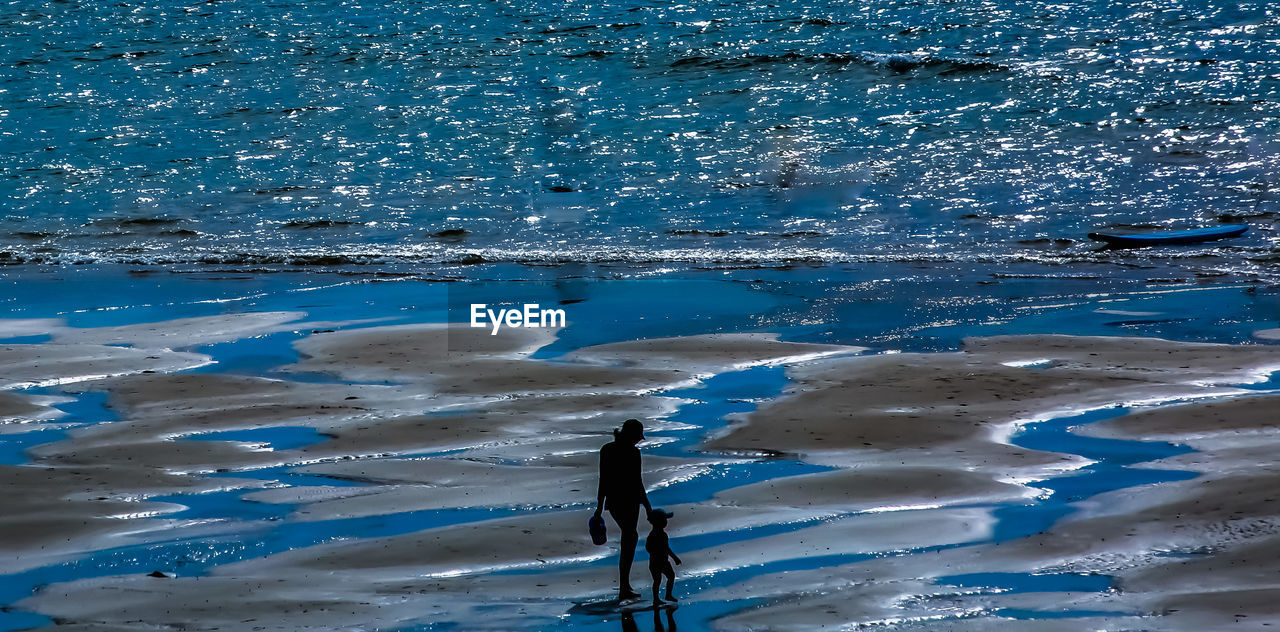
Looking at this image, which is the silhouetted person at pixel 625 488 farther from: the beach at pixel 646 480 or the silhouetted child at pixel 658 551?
the beach at pixel 646 480

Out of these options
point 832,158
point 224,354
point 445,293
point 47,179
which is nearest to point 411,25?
point 47,179

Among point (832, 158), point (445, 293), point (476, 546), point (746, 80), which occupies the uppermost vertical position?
point (746, 80)

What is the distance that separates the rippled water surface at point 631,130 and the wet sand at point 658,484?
8158 millimetres

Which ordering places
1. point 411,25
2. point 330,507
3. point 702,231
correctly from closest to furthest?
point 330,507
point 702,231
point 411,25

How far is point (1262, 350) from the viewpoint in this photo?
13.8 meters

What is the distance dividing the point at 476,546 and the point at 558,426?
311cm

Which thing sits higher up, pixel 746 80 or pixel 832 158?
pixel 746 80

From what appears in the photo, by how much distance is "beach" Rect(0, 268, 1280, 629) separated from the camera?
7.34m

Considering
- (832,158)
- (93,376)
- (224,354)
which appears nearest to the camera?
(93,376)

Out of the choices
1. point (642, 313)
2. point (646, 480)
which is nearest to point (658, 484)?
point (646, 480)

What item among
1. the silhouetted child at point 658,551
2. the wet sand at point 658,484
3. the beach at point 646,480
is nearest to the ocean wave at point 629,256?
the beach at point 646,480

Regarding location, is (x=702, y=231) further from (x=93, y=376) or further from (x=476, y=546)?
(x=476, y=546)

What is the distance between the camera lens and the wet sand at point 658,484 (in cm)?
734

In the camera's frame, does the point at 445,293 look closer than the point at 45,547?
No
